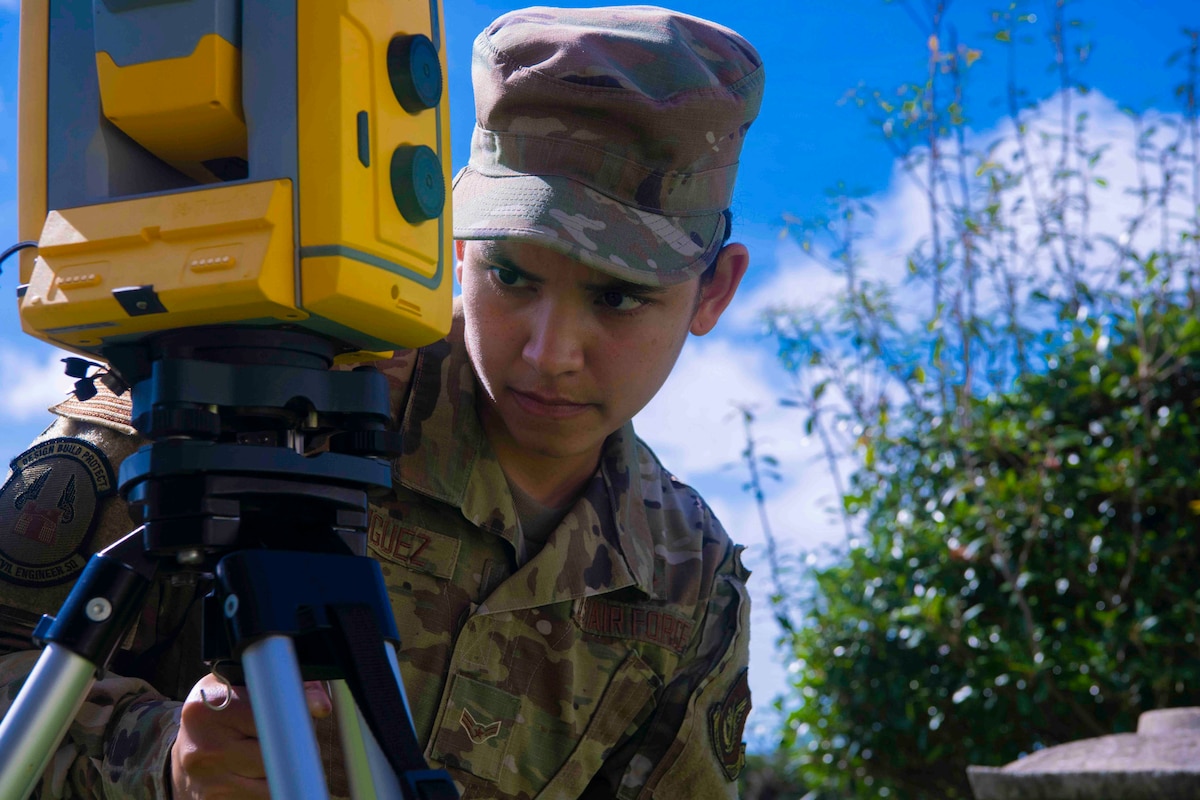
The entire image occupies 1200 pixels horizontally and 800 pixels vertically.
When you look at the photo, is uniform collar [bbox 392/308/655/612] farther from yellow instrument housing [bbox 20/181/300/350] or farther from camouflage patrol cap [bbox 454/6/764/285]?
yellow instrument housing [bbox 20/181/300/350]

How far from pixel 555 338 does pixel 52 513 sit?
2.54ft

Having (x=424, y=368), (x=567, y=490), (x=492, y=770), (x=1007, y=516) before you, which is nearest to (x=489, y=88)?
(x=424, y=368)

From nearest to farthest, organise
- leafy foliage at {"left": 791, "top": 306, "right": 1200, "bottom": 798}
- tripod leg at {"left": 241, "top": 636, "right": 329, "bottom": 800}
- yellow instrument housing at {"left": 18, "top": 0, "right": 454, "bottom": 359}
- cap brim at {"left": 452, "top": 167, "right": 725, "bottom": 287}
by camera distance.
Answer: tripod leg at {"left": 241, "top": 636, "right": 329, "bottom": 800} → yellow instrument housing at {"left": 18, "top": 0, "right": 454, "bottom": 359} → cap brim at {"left": 452, "top": 167, "right": 725, "bottom": 287} → leafy foliage at {"left": 791, "top": 306, "right": 1200, "bottom": 798}

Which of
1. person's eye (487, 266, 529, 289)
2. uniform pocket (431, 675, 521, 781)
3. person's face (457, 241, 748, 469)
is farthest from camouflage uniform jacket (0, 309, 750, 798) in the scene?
person's eye (487, 266, 529, 289)

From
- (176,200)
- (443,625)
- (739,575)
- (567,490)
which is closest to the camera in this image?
(176,200)

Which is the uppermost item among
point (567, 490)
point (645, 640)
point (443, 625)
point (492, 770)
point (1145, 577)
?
point (1145, 577)

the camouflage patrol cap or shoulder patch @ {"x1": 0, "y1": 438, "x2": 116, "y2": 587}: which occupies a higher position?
the camouflage patrol cap

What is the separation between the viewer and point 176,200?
114cm

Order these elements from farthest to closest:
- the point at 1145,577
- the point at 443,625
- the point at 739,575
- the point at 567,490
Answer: the point at 1145,577
the point at 739,575
the point at 567,490
the point at 443,625

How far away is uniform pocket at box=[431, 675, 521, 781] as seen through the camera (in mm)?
2023

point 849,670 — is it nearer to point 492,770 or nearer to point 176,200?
point 492,770

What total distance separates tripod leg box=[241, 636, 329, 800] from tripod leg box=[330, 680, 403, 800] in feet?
0.25

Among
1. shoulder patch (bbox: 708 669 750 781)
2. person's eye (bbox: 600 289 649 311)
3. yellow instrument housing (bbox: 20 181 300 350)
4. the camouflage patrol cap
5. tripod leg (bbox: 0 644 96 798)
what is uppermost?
the camouflage patrol cap

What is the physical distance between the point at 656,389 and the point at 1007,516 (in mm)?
2548
